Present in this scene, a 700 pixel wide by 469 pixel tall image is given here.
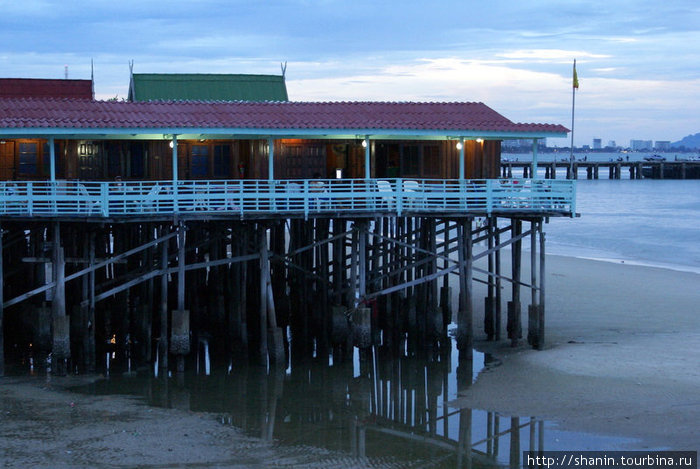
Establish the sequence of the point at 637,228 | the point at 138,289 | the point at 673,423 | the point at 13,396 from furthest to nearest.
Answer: the point at 637,228
the point at 138,289
the point at 13,396
the point at 673,423

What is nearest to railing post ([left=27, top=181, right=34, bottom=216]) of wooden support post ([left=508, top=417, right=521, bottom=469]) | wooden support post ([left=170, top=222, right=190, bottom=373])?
wooden support post ([left=170, top=222, right=190, bottom=373])

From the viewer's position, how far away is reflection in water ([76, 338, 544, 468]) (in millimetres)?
20750

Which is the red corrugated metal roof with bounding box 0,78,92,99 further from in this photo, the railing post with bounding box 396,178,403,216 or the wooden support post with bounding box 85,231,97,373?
the railing post with bounding box 396,178,403,216

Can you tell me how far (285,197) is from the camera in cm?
2716

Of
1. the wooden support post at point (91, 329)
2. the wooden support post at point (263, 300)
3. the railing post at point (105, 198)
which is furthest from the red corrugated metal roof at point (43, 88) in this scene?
the wooden support post at point (263, 300)

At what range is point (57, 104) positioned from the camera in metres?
28.0

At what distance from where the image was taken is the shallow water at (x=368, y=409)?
67.7 feet

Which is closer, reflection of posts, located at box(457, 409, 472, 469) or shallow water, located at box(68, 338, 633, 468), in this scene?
reflection of posts, located at box(457, 409, 472, 469)

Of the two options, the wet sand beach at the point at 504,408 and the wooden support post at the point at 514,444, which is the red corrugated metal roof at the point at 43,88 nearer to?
the wet sand beach at the point at 504,408

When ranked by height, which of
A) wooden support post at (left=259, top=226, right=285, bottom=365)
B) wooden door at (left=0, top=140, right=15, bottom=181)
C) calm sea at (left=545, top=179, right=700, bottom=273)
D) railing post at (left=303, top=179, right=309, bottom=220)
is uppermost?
wooden door at (left=0, top=140, right=15, bottom=181)

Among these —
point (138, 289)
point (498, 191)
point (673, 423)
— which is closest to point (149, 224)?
point (138, 289)

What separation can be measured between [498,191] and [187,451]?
1234cm

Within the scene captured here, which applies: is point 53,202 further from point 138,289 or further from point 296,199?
point 138,289

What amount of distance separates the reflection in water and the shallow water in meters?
0.02
